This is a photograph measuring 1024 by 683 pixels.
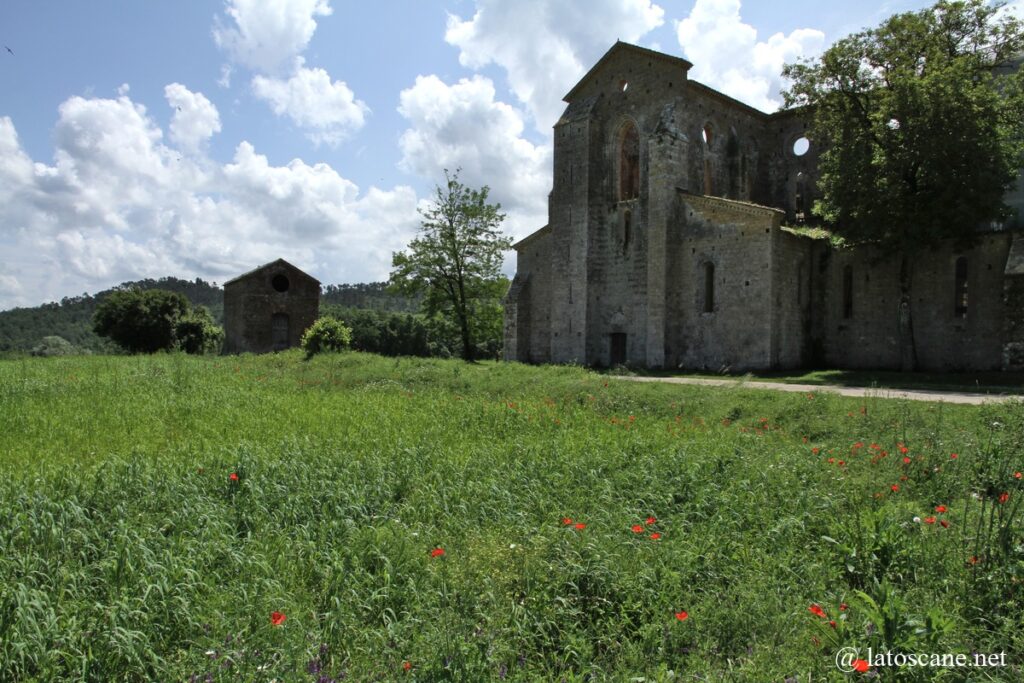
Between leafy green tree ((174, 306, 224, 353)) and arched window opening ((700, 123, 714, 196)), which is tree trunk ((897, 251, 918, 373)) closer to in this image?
arched window opening ((700, 123, 714, 196))

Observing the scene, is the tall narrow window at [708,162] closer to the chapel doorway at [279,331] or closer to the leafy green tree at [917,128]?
the leafy green tree at [917,128]

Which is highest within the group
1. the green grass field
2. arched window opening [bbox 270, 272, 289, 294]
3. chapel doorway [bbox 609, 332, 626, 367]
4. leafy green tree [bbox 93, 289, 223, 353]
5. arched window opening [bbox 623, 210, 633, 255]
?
arched window opening [bbox 623, 210, 633, 255]

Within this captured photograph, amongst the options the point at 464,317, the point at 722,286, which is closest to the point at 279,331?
the point at 464,317

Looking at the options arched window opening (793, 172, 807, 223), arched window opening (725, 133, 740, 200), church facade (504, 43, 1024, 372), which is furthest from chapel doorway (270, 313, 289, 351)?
arched window opening (793, 172, 807, 223)

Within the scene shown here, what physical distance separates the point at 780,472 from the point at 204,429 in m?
8.43

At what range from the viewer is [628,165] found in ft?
92.2

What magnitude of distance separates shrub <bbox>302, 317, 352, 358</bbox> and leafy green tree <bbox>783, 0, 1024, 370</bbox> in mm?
19829

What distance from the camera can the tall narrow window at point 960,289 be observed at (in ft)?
71.7

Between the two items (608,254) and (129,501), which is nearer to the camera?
(129,501)

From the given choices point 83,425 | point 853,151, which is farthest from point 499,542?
point 853,151

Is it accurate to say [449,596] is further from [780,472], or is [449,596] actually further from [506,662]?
[780,472]

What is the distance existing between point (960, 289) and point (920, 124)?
260 inches

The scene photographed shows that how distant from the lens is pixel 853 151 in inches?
831

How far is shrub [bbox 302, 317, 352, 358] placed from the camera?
25.6m
